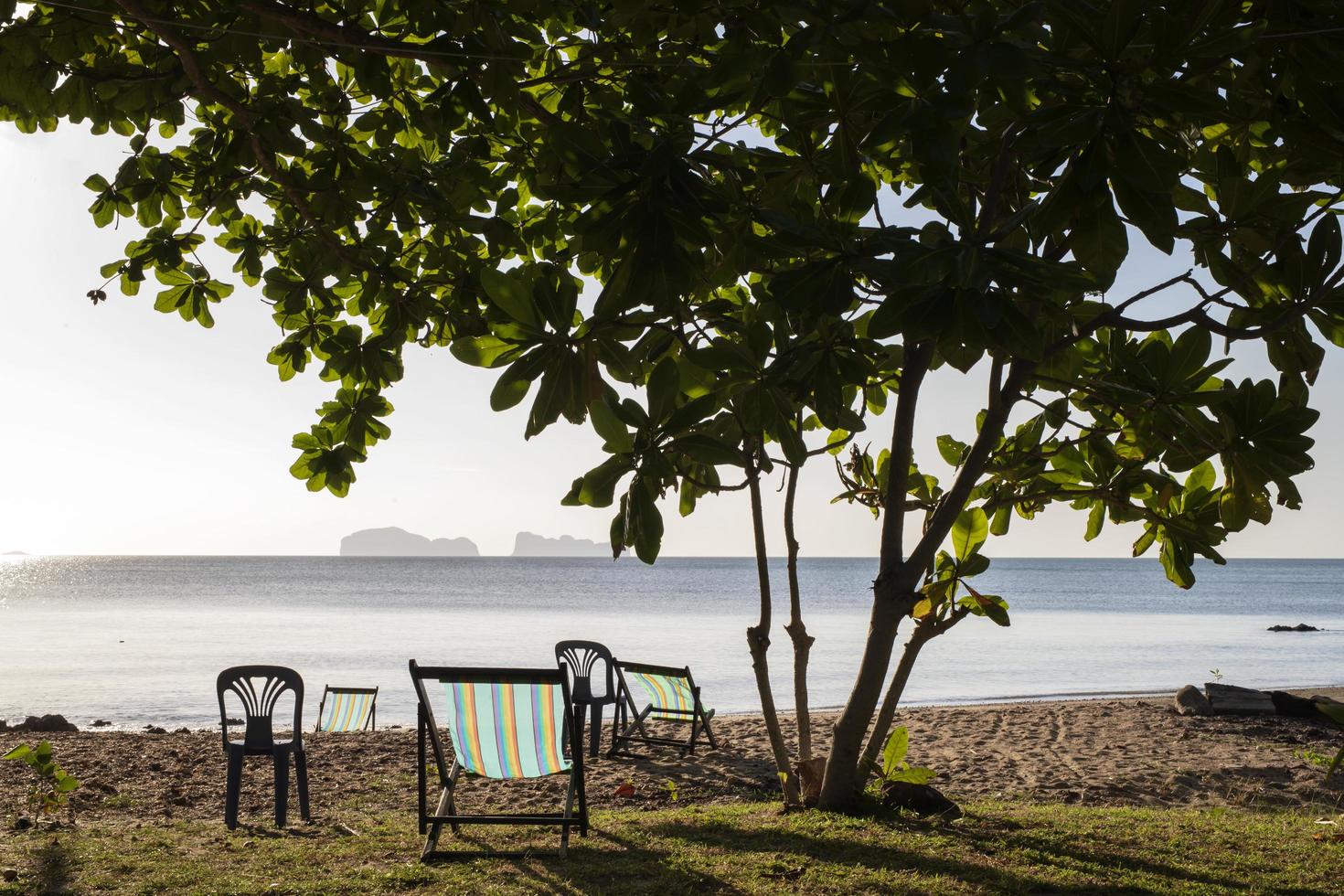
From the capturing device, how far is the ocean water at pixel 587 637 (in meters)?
14.7

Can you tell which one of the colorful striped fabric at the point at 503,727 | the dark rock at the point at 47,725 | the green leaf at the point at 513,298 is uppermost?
the green leaf at the point at 513,298

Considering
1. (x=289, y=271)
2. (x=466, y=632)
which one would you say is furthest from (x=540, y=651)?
(x=289, y=271)

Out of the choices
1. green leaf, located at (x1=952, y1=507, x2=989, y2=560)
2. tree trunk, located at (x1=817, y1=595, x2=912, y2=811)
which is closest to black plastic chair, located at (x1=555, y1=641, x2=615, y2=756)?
tree trunk, located at (x1=817, y1=595, x2=912, y2=811)

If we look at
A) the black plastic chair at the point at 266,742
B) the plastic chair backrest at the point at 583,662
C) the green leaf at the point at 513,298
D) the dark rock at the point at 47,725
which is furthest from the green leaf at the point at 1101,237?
the dark rock at the point at 47,725

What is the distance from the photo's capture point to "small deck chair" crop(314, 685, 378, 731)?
8.81 meters

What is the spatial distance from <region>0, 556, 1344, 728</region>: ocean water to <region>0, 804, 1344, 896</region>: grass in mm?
7740

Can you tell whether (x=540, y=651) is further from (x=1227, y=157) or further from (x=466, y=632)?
(x=1227, y=157)

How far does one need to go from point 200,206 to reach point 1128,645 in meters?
23.4

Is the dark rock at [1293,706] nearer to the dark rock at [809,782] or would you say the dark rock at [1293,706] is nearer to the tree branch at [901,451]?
the dark rock at [809,782]

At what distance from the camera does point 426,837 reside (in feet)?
13.6

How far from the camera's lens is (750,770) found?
23.6 feet

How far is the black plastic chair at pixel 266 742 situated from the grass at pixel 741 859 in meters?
0.24

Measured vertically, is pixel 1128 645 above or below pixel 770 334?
below

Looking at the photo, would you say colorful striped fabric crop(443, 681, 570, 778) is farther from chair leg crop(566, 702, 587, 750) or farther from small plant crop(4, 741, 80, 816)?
small plant crop(4, 741, 80, 816)
